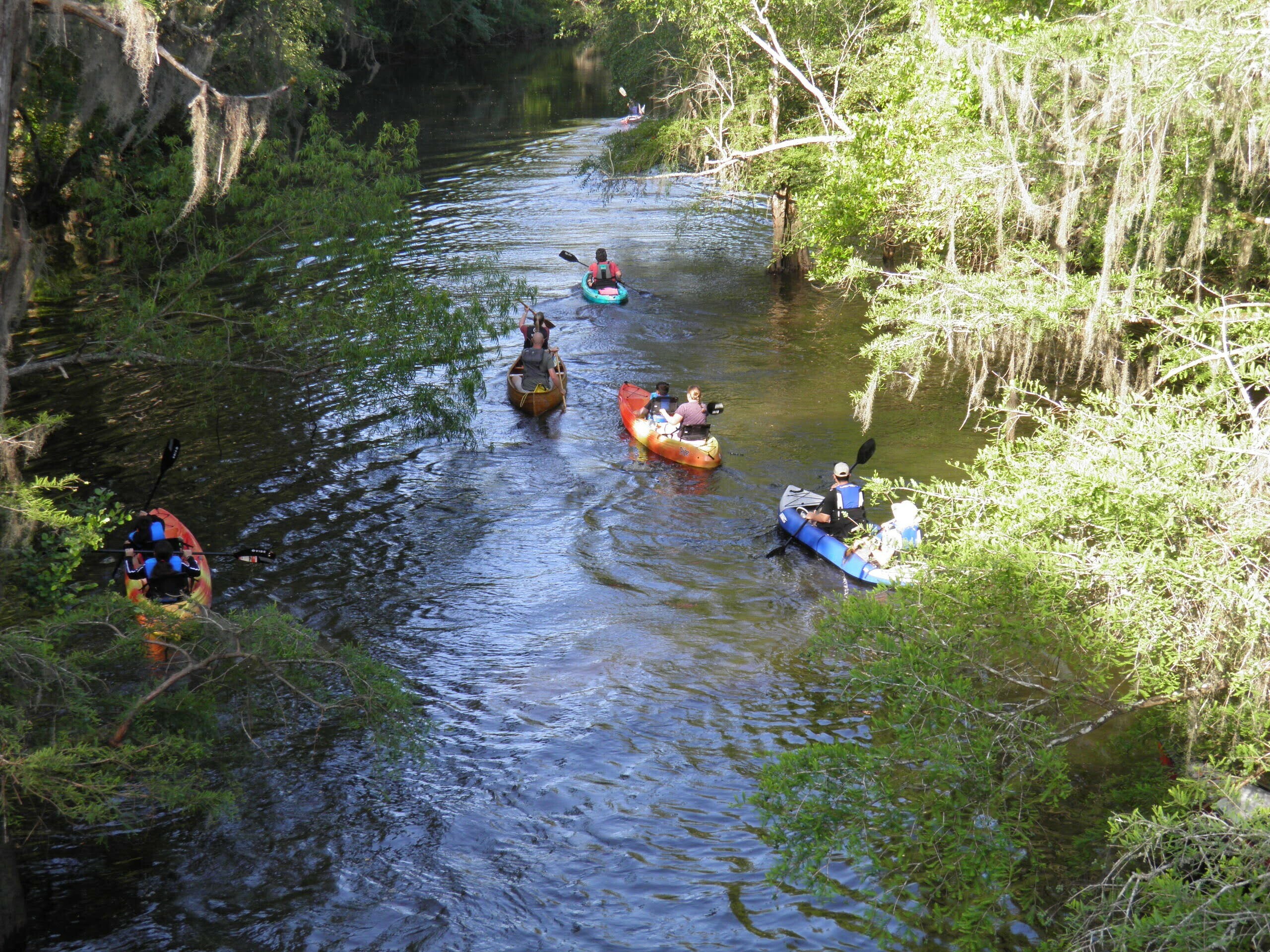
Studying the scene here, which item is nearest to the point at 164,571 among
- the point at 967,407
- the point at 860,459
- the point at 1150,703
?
the point at 860,459

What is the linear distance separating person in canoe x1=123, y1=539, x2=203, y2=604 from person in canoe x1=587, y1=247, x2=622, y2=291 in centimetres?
1338

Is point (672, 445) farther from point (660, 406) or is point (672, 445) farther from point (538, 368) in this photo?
point (538, 368)

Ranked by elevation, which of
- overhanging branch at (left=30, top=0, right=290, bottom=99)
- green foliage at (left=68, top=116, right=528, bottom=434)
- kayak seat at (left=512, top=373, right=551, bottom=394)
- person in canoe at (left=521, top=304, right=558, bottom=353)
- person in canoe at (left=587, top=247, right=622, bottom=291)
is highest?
overhanging branch at (left=30, top=0, right=290, bottom=99)

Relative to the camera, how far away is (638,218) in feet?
97.5

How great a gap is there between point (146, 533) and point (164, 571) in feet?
1.44

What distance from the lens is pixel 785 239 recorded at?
22.6 meters

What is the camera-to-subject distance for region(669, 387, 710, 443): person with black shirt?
15172 millimetres

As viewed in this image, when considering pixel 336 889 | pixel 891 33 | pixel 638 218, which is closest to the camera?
pixel 336 889

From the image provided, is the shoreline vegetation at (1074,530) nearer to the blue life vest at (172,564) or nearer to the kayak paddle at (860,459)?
the kayak paddle at (860,459)

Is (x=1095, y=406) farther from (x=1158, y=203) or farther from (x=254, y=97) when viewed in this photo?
(x=254, y=97)

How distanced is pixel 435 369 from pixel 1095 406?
12831mm

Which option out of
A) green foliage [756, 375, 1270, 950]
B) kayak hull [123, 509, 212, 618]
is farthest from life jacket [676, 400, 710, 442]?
green foliage [756, 375, 1270, 950]

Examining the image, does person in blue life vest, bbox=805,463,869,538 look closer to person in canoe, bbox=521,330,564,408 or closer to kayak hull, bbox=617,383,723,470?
kayak hull, bbox=617,383,723,470

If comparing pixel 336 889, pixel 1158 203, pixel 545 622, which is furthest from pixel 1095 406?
pixel 336 889
